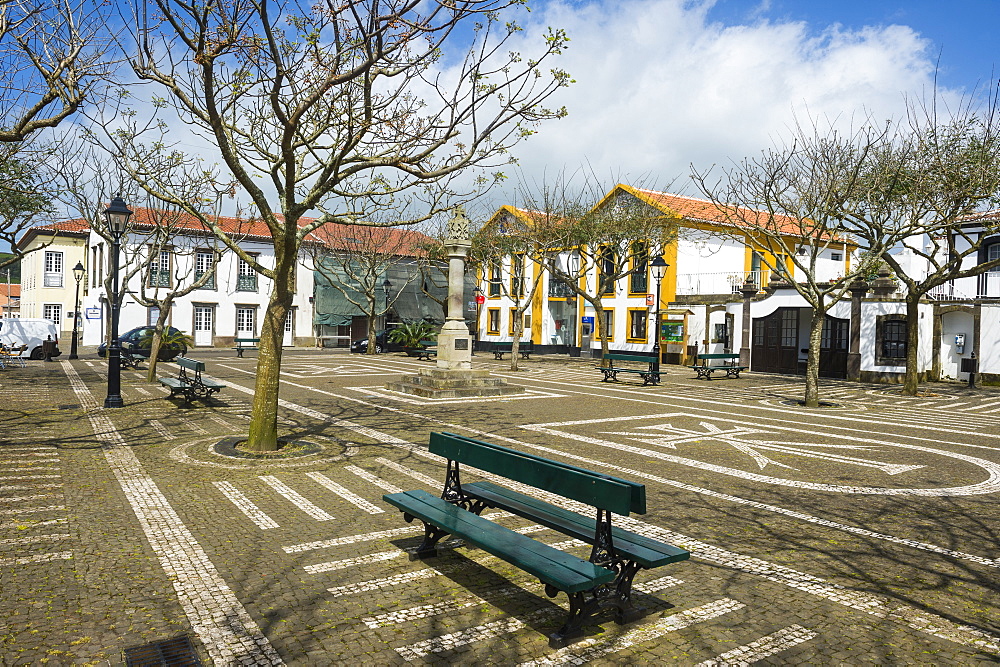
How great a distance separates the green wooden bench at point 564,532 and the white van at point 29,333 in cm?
2793

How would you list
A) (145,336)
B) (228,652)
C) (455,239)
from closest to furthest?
(228,652) → (455,239) → (145,336)

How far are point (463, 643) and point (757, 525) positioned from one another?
3.67 metres

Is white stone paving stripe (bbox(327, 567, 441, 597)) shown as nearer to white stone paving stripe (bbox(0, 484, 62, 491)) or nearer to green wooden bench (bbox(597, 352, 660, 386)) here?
white stone paving stripe (bbox(0, 484, 62, 491))

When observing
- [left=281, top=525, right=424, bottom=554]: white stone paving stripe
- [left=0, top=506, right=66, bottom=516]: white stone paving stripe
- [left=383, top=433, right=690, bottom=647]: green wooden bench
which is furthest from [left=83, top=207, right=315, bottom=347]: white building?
[left=383, top=433, right=690, bottom=647]: green wooden bench

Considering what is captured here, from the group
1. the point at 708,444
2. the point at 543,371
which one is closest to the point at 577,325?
the point at 543,371

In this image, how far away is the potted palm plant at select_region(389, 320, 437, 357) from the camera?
35.9 metres

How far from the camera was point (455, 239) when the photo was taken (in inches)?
745

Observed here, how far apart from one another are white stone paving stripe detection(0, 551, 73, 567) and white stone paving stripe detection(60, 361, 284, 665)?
1.92 feet

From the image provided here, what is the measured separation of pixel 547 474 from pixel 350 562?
1.73m

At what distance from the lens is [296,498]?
729 cm

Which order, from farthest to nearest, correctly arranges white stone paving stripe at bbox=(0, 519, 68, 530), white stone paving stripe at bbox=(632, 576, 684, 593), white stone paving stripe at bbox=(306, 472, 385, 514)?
white stone paving stripe at bbox=(306, 472, 385, 514), white stone paving stripe at bbox=(0, 519, 68, 530), white stone paving stripe at bbox=(632, 576, 684, 593)

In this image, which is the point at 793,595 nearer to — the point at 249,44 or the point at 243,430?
the point at 249,44

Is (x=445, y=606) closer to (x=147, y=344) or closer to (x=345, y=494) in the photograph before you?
(x=345, y=494)

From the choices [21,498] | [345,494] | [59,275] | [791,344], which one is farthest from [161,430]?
[59,275]
